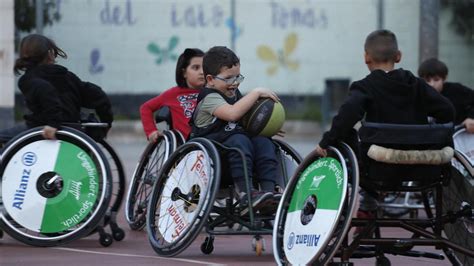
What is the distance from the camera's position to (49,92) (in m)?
8.27

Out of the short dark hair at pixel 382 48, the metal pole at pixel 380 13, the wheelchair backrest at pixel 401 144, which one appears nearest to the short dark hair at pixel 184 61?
the short dark hair at pixel 382 48

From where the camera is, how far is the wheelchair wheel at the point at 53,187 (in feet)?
26.5

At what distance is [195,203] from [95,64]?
8.17 metres

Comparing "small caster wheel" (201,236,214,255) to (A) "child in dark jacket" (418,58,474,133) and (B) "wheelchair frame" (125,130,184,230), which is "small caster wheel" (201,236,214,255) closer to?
(B) "wheelchair frame" (125,130,184,230)

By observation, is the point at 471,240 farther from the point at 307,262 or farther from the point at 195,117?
the point at 195,117

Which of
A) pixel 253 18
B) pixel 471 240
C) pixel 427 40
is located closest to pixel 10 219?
pixel 471 240

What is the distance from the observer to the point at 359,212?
8914 millimetres

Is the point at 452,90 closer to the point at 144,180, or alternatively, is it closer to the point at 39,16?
the point at 144,180

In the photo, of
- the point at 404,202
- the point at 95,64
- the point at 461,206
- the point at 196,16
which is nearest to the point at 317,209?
the point at 461,206

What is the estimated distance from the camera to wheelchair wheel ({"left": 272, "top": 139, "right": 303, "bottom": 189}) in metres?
8.00

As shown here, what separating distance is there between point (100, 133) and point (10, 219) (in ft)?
3.27

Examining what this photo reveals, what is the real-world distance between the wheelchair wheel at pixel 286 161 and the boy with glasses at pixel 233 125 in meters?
0.31

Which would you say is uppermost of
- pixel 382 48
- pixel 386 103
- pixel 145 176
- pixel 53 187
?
pixel 382 48

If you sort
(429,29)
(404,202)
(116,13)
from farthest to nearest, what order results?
(116,13) < (429,29) < (404,202)
